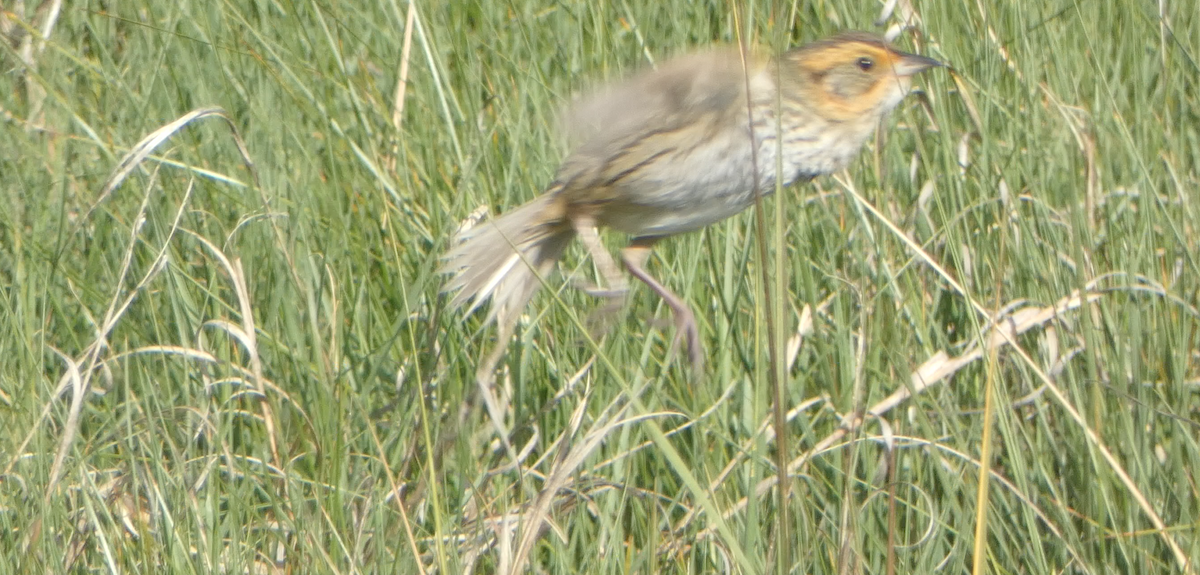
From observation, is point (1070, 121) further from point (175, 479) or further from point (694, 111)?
point (175, 479)

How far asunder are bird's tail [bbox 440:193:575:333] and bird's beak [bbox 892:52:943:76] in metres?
0.74

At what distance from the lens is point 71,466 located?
2.67 m

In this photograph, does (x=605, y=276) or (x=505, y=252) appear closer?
(x=605, y=276)

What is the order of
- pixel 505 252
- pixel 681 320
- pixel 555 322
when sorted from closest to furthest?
pixel 681 320 < pixel 505 252 < pixel 555 322

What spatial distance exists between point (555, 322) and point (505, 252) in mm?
312

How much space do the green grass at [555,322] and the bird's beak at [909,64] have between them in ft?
0.76

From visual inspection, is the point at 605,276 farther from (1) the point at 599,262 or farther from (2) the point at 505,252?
(2) the point at 505,252

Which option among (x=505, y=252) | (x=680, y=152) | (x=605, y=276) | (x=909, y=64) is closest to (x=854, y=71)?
(x=909, y=64)

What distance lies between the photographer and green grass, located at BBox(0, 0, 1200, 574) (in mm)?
2580

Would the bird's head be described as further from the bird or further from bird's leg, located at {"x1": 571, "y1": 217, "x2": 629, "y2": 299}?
bird's leg, located at {"x1": 571, "y1": 217, "x2": 629, "y2": 299}

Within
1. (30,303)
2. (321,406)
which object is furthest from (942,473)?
(30,303)

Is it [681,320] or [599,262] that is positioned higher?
[599,262]

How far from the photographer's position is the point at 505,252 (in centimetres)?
290

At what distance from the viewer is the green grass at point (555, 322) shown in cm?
258
